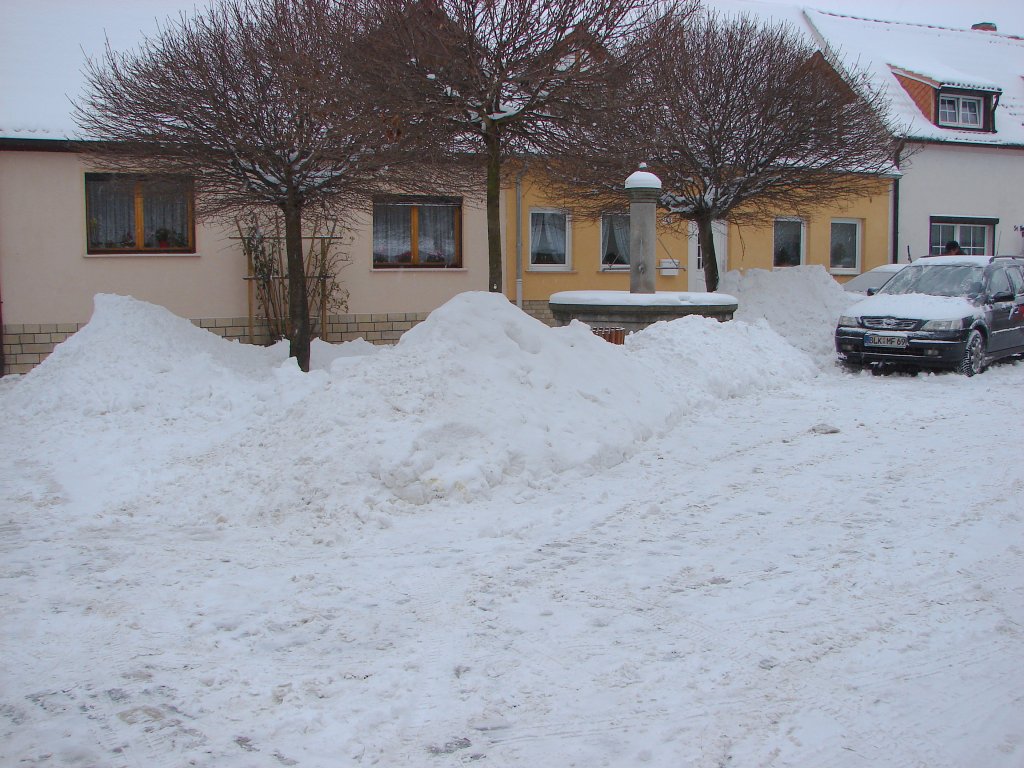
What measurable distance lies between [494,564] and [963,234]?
2345 cm

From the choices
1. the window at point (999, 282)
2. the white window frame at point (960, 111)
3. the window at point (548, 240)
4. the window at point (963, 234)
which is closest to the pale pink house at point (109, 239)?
the window at point (548, 240)

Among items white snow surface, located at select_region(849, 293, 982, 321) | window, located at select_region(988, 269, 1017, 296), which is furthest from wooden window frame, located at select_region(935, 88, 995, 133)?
white snow surface, located at select_region(849, 293, 982, 321)

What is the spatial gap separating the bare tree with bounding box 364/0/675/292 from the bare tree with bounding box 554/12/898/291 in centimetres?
342

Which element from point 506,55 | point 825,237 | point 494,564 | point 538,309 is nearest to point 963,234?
point 825,237

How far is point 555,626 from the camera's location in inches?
177

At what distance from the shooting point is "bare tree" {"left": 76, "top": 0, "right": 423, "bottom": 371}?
432 inches

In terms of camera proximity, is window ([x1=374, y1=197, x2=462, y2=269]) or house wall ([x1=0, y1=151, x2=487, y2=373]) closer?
house wall ([x1=0, y1=151, x2=487, y2=373])

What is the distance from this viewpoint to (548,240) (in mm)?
19484

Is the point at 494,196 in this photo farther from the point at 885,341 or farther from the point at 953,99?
the point at 953,99

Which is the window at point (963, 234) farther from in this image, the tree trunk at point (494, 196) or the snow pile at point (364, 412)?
the snow pile at point (364, 412)

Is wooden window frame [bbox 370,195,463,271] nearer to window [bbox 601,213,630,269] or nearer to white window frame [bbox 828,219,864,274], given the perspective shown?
window [bbox 601,213,630,269]

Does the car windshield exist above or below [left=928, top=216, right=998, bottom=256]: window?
below

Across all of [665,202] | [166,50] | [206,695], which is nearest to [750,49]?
[665,202]

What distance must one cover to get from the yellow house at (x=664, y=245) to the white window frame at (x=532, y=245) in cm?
2
